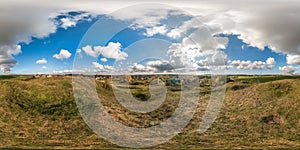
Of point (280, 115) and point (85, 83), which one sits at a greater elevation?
point (85, 83)

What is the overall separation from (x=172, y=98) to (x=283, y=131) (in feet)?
87.0

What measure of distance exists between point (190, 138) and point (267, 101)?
96.0ft

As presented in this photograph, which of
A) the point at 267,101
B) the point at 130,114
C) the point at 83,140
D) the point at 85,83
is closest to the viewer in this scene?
the point at 83,140

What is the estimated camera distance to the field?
5875cm

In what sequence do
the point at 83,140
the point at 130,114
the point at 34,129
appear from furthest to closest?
the point at 130,114 → the point at 34,129 → the point at 83,140

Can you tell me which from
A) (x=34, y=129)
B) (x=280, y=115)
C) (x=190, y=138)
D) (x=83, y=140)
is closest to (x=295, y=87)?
(x=280, y=115)

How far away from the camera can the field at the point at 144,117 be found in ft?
193

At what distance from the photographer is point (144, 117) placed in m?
70.8

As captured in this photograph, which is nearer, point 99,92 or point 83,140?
point 83,140

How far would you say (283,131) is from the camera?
66.9 metres

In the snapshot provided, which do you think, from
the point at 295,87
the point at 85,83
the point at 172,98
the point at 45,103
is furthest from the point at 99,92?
the point at 295,87

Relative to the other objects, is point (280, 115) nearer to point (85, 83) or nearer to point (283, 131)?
point (283, 131)

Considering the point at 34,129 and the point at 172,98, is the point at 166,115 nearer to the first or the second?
the point at 172,98

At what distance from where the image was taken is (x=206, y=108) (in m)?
80.6
